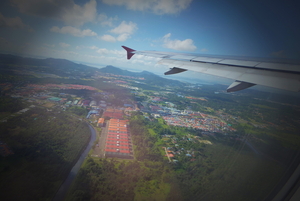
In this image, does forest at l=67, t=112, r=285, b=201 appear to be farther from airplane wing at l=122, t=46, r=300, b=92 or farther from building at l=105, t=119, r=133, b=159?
airplane wing at l=122, t=46, r=300, b=92

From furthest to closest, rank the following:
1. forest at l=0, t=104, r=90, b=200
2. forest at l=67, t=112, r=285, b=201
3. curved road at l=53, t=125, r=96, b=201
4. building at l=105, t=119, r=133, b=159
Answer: building at l=105, t=119, r=133, b=159 → curved road at l=53, t=125, r=96, b=201 → forest at l=0, t=104, r=90, b=200 → forest at l=67, t=112, r=285, b=201

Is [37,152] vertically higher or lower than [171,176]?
higher

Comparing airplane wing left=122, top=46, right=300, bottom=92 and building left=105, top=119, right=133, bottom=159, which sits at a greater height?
airplane wing left=122, top=46, right=300, bottom=92

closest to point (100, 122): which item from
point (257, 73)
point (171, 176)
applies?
point (171, 176)

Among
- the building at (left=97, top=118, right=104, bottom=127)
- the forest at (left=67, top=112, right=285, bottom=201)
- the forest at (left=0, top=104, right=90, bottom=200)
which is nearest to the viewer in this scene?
the forest at (left=67, top=112, right=285, bottom=201)

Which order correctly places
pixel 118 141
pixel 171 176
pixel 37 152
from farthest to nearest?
1. pixel 118 141
2. pixel 171 176
3. pixel 37 152

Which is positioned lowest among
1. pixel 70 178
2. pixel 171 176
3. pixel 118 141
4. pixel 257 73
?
pixel 171 176

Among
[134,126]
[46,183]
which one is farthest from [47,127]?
[134,126]

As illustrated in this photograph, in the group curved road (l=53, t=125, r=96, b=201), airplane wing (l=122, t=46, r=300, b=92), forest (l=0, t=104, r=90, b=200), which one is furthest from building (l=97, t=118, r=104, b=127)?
airplane wing (l=122, t=46, r=300, b=92)

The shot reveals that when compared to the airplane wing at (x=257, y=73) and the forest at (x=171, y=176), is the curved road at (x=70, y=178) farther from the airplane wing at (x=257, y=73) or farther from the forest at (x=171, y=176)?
the airplane wing at (x=257, y=73)

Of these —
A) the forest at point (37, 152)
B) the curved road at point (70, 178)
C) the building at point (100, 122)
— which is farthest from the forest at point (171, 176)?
the building at point (100, 122)

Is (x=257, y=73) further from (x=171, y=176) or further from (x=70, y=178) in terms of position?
(x=70, y=178)

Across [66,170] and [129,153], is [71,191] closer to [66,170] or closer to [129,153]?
[66,170]
